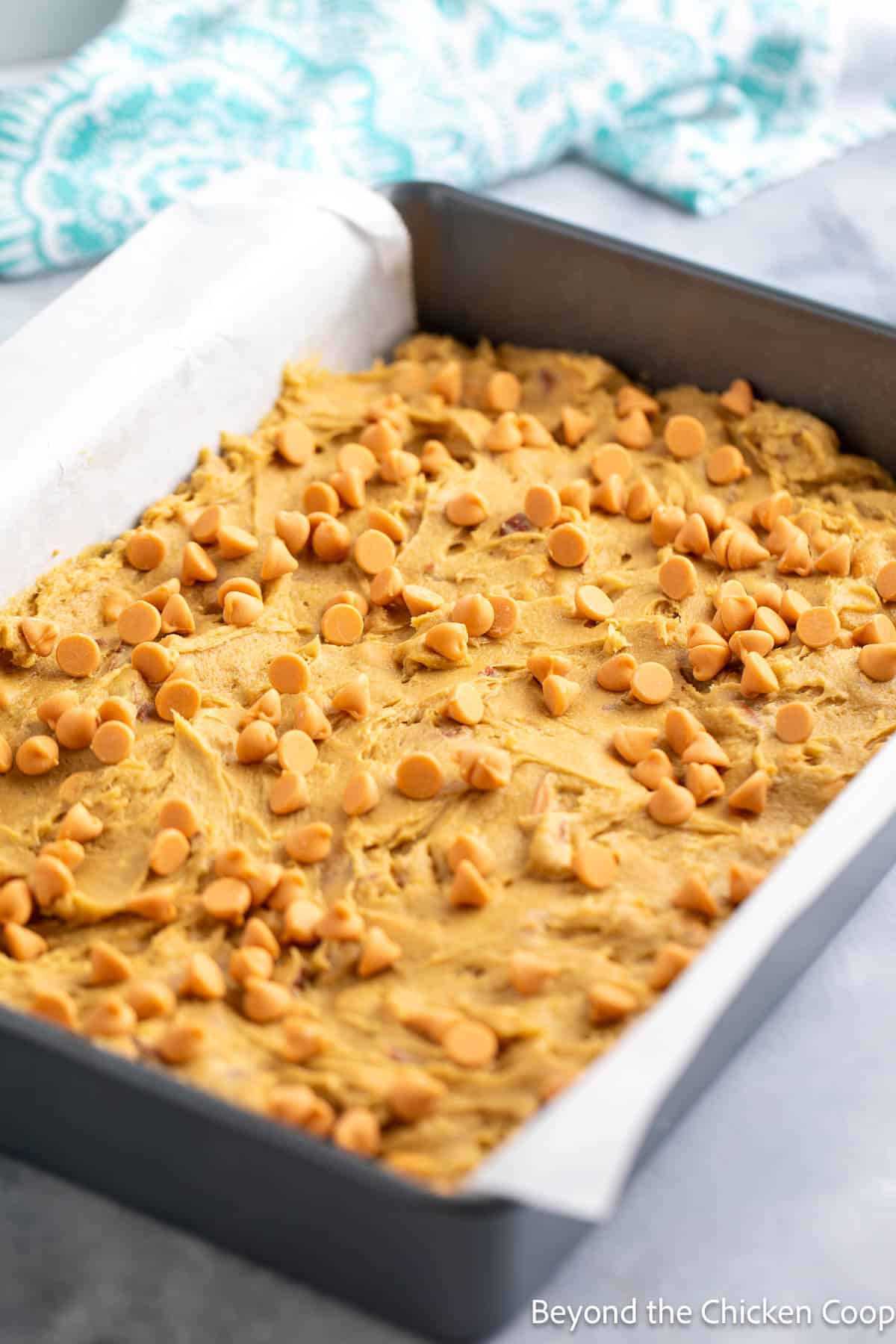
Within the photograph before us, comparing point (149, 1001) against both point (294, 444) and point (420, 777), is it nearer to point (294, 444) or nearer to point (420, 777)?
point (420, 777)

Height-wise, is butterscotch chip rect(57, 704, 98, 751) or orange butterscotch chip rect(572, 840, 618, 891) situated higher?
orange butterscotch chip rect(572, 840, 618, 891)

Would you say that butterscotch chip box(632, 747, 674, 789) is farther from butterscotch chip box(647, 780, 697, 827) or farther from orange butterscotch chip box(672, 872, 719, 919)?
orange butterscotch chip box(672, 872, 719, 919)

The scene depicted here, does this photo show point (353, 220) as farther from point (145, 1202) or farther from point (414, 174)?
point (145, 1202)

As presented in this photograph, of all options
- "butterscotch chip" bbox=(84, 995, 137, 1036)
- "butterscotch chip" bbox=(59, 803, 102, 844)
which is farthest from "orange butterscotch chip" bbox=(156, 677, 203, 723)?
"butterscotch chip" bbox=(84, 995, 137, 1036)

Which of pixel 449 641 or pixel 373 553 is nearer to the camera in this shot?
pixel 449 641

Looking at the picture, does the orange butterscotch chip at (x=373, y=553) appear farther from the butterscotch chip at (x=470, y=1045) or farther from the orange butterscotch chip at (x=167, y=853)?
the butterscotch chip at (x=470, y=1045)

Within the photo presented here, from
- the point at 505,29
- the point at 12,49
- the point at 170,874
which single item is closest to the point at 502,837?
the point at 170,874

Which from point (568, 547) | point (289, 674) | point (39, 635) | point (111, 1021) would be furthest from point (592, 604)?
point (111, 1021)
